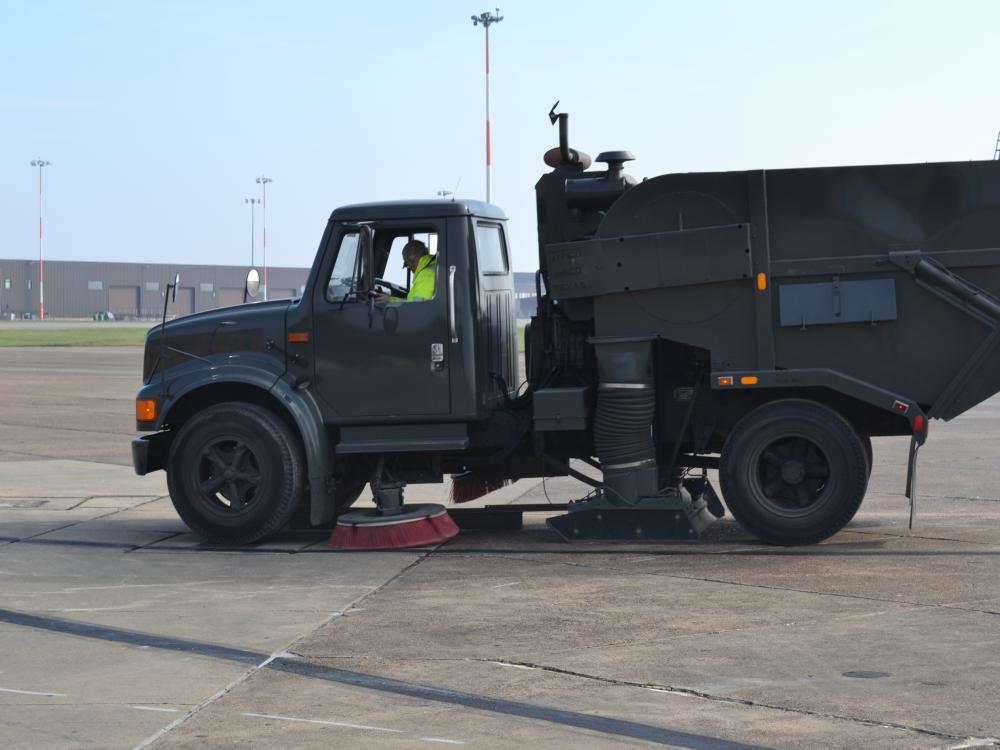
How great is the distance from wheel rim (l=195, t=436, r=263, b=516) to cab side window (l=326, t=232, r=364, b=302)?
129 centimetres

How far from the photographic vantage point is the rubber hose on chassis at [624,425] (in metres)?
9.97

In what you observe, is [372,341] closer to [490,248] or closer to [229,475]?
[490,248]

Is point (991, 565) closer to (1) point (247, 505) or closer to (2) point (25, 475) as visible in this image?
(1) point (247, 505)

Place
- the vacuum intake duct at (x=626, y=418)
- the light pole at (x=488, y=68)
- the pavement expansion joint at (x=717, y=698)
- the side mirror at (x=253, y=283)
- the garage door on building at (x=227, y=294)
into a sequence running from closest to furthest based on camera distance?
the pavement expansion joint at (x=717, y=698) < the vacuum intake duct at (x=626, y=418) < the side mirror at (x=253, y=283) < the light pole at (x=488, y=68) < the garage door on building at (x=227, y=294)

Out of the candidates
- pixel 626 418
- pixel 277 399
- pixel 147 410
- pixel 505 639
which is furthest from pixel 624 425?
pixel 147 410

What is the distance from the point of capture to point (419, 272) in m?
10.2

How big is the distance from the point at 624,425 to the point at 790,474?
121 centimetres

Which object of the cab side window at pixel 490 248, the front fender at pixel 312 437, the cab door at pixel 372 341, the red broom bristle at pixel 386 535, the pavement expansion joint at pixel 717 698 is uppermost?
the cab side window at pixel 490 248

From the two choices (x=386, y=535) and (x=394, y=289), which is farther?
(x=394, y=289)

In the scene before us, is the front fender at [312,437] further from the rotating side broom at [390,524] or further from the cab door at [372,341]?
the rotating side broom at [390,524]

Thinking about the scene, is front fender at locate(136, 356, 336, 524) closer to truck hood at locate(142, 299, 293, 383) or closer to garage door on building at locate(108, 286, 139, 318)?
truck hood at locate(142, 299, 293, 383)

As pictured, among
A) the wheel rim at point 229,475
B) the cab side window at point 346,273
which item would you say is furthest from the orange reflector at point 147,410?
the cab side window at point 346,273

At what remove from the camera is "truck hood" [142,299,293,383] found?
10.3 m

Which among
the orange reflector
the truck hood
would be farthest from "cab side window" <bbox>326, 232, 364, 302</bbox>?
the orange reflector
